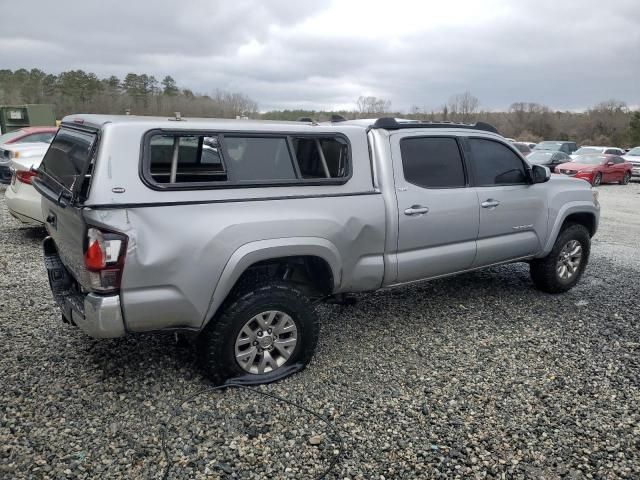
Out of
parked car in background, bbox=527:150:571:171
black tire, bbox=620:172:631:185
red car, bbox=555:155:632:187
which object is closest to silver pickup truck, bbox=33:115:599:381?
red car, bbox=555:155:632:187

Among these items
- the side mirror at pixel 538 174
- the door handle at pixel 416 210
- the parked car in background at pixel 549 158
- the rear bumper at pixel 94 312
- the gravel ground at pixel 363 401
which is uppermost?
the side mirror at pixel 538 174

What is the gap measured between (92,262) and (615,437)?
10.7ft

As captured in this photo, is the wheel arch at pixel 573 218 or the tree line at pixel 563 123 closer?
the wheel arch at pixel 573 218

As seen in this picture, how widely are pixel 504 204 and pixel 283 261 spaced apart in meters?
2.39

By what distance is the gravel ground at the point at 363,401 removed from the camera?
8.79 feet

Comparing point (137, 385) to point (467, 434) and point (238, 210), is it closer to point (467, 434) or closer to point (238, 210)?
point (238, 210)

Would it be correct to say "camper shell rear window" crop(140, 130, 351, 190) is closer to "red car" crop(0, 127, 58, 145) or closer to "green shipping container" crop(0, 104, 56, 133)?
"red car" crop(0, 127, 58, 145)

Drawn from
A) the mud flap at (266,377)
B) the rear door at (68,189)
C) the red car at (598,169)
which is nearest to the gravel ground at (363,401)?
the mud flap at (266,377)

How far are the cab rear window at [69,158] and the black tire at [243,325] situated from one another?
47.0 inches

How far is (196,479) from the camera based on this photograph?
→ 8.27 feet

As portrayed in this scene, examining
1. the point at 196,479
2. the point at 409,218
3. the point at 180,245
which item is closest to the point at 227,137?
the point at 180,245

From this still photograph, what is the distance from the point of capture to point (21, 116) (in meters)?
22.0

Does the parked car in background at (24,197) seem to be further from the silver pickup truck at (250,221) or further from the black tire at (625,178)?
the black tire at (625,178)

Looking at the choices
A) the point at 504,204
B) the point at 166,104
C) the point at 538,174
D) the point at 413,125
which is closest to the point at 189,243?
the point at 413,125
